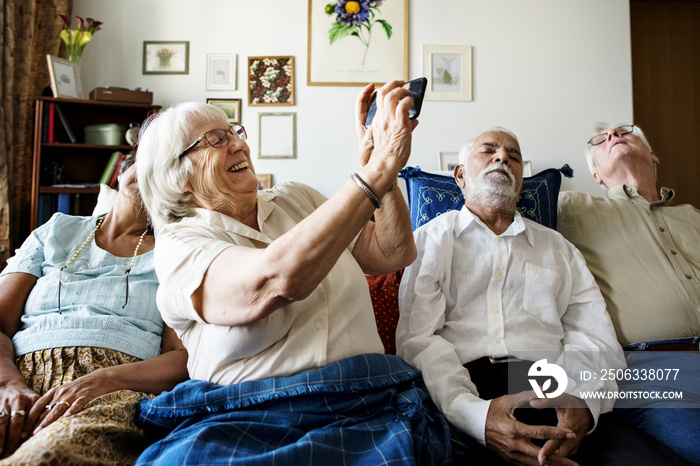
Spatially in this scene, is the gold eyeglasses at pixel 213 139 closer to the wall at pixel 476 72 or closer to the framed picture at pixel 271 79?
the wall at pixel 476 72

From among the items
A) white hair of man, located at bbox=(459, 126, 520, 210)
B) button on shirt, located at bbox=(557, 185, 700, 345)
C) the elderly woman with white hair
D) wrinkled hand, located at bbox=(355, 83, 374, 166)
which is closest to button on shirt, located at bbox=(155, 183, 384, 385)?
the elderly woman with white hair

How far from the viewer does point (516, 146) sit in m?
1.71

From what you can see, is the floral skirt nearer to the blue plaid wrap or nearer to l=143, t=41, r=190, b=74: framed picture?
the blue plaid wrap

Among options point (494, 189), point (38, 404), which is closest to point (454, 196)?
point (494, 189)

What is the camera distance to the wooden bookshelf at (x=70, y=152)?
2859mm

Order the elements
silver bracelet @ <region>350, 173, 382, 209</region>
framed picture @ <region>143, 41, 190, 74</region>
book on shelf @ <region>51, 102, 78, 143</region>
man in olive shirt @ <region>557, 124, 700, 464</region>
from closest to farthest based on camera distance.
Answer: silver bracelet @ <region>350, 173, 382, 209</region> → man in olive shirt @ <region>557, 124, 700, 464</region> → book on shelf @ <region>51, 102, 78, 143</region> → framed picture @ <region>143, 41, 190, 74</region>

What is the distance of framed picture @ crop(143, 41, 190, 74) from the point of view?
3.29m

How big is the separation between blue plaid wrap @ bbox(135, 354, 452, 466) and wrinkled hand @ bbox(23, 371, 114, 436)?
0.12 m

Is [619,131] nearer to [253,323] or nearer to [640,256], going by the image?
[640,256]

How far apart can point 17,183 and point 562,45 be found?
370cm

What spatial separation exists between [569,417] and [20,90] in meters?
3.43

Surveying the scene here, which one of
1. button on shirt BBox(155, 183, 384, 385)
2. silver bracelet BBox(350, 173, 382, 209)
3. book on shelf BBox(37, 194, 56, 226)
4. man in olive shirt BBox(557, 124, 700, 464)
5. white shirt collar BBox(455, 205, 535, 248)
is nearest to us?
silver bracelet BBox(350, 173, 382, 209)

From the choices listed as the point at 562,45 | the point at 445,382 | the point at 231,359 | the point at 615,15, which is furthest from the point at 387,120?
the point at 615,15

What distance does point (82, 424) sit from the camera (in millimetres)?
929
